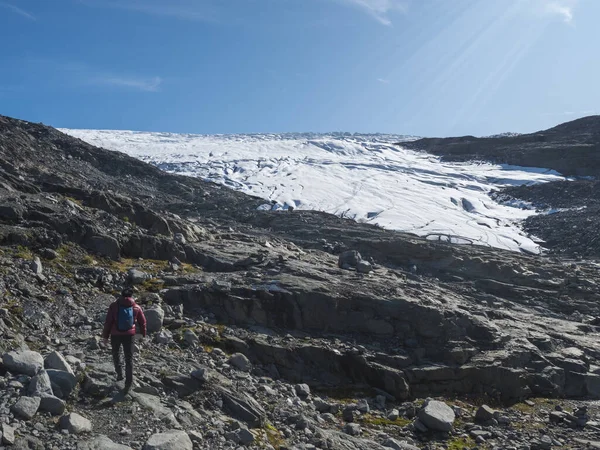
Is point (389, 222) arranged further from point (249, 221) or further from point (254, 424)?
point (254, 424)

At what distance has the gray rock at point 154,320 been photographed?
12.8 meters

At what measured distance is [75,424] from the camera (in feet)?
25.5

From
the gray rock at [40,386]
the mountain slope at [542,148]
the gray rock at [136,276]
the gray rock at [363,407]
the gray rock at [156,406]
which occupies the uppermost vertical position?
the mountain slope at [542,148]

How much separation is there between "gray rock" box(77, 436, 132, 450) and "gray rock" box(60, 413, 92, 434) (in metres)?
0.27

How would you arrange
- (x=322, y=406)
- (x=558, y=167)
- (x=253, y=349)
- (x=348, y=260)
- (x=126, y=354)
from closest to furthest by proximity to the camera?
(x=126, y=354)
(x=322, y=406)
(x=253, y=349)
(x=348, y=260)
(x=558, y=167)

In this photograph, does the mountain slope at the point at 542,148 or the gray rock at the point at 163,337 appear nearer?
the gray rock at the point at 163,337

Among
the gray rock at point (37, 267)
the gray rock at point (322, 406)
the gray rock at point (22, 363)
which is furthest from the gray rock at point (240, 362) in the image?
the gray rock at point (37, 267)

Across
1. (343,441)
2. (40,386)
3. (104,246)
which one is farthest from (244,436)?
(104,246)

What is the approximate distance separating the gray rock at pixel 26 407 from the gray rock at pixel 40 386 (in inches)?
6.3

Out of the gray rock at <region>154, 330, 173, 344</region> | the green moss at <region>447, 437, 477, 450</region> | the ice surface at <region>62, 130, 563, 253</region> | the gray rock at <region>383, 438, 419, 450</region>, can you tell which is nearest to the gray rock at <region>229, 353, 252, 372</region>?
the gray rock at <region>154, 330, 173, 344</region>

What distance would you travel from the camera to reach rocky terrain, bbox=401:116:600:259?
46375 mm

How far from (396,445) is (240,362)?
400 centimetres

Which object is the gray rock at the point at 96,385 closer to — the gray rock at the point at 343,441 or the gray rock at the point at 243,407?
the gray rock at the point at 243,407

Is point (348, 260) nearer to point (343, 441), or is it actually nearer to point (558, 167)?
point (343, 441)
